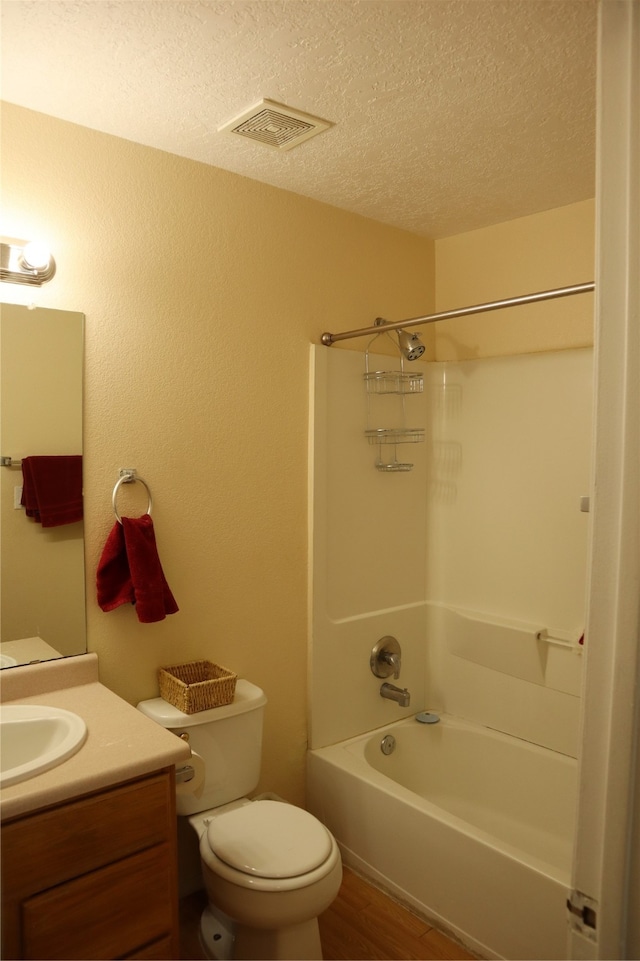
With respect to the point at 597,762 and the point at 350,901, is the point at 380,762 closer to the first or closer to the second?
the point at 350,901

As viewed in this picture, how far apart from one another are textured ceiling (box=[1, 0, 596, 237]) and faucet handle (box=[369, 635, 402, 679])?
184 centimetres

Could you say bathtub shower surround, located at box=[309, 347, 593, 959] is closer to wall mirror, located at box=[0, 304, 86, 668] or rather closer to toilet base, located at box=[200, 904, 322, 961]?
toilet base, located at box=[200, 904, 322, 961]

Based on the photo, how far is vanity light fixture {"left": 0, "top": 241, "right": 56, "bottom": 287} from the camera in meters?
1.84

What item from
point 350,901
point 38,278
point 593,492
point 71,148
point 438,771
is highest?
point 71,148

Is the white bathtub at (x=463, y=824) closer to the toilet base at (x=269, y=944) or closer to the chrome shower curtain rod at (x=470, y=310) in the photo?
the toilet base at (x=269, y=944)

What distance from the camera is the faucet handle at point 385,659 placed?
2857 mm

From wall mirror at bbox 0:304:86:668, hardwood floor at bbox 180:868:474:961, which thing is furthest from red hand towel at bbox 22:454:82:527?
hardwood floor at bbox 180:868:474:961

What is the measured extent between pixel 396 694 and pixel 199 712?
40.2 inches

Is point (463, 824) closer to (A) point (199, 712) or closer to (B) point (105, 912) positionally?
(A) point (199, 712)

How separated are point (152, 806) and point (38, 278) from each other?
1.43m

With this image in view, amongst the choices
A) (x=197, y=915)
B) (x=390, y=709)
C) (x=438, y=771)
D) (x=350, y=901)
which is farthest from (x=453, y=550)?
(x=197, y=915)

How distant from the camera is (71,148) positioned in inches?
78.4

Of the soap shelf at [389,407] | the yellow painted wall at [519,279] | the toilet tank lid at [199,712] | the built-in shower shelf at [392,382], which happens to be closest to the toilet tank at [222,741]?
the toilet tank lid at [199,712]

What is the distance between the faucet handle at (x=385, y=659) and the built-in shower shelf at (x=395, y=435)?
2.78 feet
